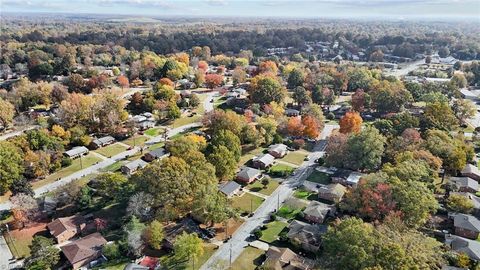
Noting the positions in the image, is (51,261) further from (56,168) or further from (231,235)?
(56,168)

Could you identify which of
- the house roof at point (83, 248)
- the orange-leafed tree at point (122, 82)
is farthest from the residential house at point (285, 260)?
the orange-leafed tree at point (122, 82)

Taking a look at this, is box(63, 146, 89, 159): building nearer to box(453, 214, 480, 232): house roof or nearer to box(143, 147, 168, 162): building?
box(143, 147, 168, 162): building

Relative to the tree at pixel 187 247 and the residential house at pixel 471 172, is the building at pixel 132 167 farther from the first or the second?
the residential house at pixel 471 172

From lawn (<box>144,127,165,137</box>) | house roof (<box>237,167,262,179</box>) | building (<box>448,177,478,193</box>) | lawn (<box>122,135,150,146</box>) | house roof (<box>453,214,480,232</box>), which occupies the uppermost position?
building (<box>448,177,478,193</box>)

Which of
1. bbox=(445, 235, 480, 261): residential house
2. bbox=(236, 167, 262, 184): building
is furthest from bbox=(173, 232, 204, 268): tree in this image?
bbox=(445, 235, 480, 261): residential house

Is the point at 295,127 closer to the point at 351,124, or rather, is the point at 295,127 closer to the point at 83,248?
the point at 351,124

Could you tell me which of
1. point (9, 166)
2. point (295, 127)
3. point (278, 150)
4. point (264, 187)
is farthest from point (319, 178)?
point (9, 166)
